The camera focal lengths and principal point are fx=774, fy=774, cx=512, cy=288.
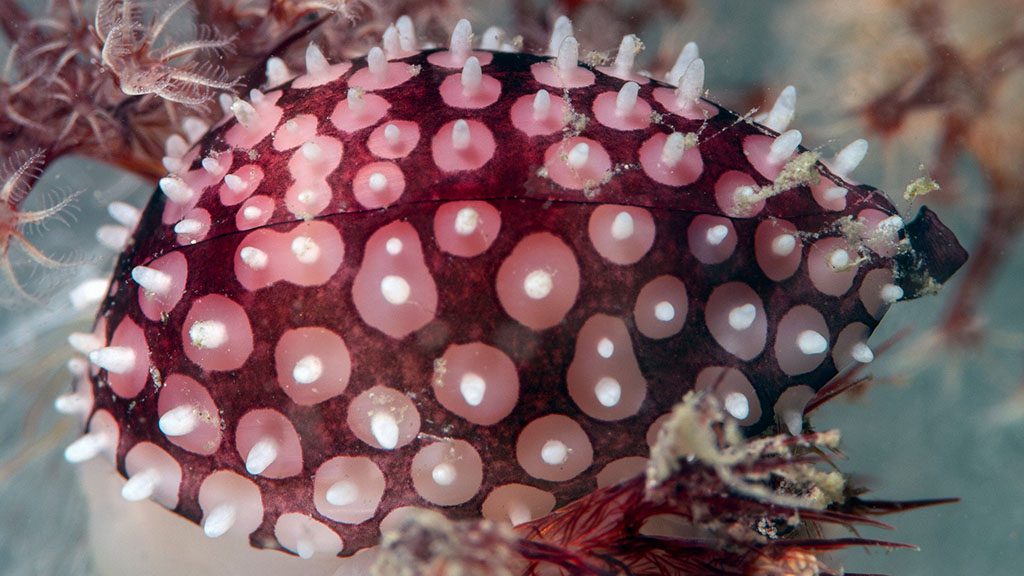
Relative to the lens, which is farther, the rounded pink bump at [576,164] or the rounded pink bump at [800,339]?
the rounded pink bump at [800,339]

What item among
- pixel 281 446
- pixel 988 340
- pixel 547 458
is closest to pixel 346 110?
pixel 281 446

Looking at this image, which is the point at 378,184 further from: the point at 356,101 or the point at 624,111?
the point at 624,111

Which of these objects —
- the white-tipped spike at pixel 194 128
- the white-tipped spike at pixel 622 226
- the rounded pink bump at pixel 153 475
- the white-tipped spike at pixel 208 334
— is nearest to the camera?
the white-tipped spike at pixel 622 226

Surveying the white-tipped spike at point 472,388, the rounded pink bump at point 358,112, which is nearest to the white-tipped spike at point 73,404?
the rounded pink bump at point 358,112

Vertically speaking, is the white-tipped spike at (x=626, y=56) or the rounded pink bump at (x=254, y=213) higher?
the white-tipped spike at (x=626, y=56)

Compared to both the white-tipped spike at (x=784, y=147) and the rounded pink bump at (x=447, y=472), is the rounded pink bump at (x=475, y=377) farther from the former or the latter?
the white-tipped spike at (x=784, y=147)

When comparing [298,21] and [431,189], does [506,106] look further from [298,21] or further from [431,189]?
[298,21]
